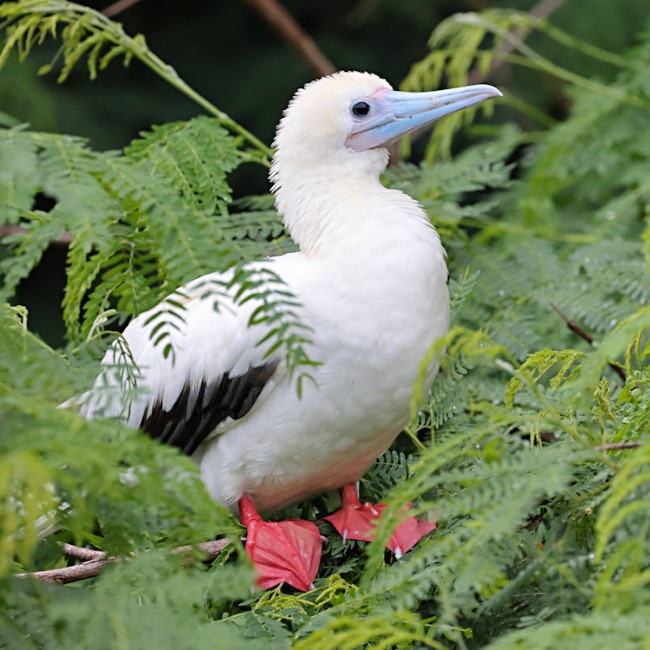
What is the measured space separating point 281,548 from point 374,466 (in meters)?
0.51

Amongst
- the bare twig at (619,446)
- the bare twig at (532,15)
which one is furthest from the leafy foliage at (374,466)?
the bare twig at (532,15)

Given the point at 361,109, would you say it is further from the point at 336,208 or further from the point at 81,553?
the point at 81,553

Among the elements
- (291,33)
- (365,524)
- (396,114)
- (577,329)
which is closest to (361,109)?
(396,114)

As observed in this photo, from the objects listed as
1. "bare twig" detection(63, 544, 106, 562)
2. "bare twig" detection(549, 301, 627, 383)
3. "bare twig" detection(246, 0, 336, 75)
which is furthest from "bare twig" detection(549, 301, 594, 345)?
"bare twig" detection(246, 0, 336, 75)

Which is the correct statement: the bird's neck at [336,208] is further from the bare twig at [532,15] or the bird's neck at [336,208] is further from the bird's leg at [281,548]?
the bare twig at [532,15]

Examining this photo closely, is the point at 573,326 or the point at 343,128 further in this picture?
the point at 573,326

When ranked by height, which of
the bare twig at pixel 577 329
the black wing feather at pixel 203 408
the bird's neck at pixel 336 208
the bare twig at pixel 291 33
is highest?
the bare twig at pixel 291 33

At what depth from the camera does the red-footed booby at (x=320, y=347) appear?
2963mm

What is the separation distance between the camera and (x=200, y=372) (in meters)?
3.16

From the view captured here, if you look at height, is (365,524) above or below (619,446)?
below

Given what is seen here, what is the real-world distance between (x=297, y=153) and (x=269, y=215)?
1.46 feet

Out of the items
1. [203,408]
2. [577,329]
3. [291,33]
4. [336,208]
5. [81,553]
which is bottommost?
[81,553]

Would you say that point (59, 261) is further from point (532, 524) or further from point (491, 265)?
point (532, 524)

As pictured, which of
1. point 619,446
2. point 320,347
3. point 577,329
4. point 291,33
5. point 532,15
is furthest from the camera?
point 532,15
